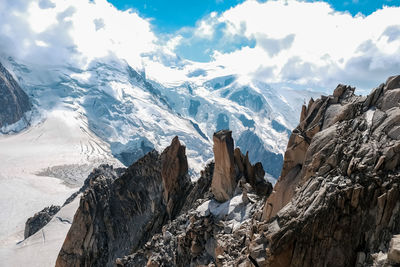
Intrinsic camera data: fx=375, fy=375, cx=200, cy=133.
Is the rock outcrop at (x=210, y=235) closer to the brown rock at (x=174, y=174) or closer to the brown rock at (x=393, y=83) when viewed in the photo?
the brown rock at (x=393, y=83)

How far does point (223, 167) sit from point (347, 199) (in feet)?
51.5

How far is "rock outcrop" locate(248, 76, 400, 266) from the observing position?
14.6 m

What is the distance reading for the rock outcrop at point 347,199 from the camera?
47.9 feet

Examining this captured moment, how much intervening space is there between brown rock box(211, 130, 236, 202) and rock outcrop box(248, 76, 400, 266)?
1088 centimetres

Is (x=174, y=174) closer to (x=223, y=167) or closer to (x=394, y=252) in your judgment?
(x=223, y=167)

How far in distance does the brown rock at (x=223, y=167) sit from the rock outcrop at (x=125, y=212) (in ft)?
42.6

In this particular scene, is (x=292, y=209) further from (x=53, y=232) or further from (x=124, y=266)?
(x=53, y=232)

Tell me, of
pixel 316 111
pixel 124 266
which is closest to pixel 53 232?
pixel 124 266

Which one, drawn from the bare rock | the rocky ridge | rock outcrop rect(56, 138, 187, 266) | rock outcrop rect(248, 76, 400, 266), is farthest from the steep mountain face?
the bare rock

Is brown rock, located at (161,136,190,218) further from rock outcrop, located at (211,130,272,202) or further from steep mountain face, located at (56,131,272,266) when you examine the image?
rock outcrop, located at (211,130,272,202)

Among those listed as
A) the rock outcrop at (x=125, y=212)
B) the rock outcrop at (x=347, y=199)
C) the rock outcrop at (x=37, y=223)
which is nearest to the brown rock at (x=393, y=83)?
the rock outcrop at (x=347, y=199)

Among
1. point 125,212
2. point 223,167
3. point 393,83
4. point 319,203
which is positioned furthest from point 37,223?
point 393,83

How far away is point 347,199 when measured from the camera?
51.0ft

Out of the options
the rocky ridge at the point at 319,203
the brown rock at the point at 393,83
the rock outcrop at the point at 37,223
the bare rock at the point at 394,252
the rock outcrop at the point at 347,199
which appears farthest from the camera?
the rock outcrop at the point at 37,223
